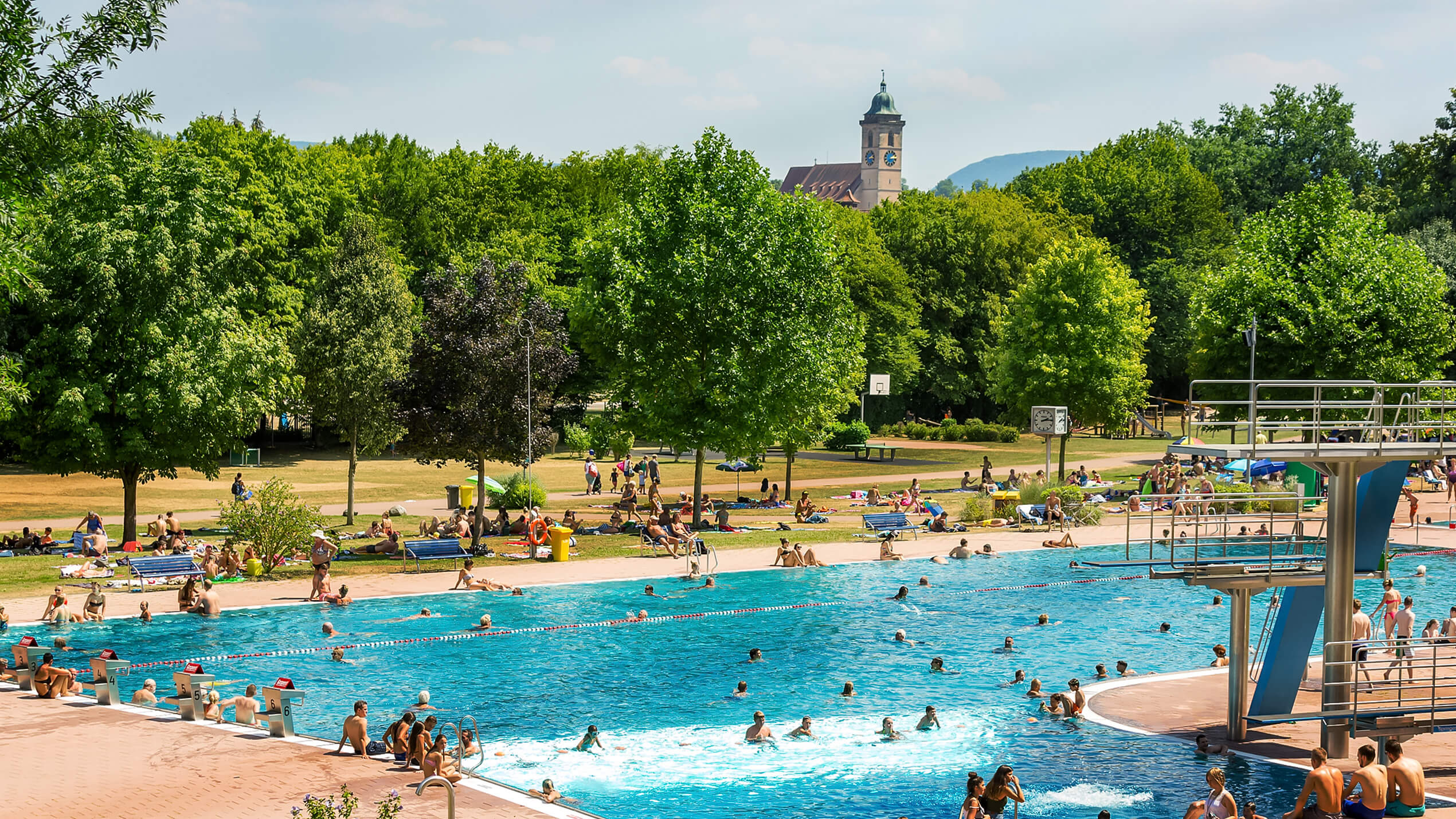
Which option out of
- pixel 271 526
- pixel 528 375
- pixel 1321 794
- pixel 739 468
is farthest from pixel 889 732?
pixel 739 468

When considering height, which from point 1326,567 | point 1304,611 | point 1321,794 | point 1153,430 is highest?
point 1153,430

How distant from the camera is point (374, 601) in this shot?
94.7ft

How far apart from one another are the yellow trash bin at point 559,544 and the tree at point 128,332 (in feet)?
30.9

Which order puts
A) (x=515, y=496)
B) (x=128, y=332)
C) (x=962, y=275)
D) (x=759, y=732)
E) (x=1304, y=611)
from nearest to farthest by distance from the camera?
(x=1304, y=611) < (x=759, y=732) < (x=128, y=332) < (x=515, y=496) < (x=962, y=275)

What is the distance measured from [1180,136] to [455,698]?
4272 inches

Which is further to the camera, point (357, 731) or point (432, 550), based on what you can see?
point (432, 550)

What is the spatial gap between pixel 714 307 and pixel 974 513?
1203 centimetres

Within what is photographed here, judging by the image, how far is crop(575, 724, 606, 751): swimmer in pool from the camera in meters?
19.0

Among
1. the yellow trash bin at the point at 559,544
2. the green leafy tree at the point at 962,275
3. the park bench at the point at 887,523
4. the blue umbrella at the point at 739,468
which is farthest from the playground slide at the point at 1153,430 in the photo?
the yellow trash bin at the point at 559,544

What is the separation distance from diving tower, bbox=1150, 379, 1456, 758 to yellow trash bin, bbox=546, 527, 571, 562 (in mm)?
19638

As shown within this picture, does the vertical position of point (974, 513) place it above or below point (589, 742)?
above

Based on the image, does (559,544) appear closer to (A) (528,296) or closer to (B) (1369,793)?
(A) (528,296)

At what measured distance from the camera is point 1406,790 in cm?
1484

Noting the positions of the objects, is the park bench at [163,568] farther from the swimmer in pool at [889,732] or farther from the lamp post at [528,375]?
the swimmer in pool at [889,732]
